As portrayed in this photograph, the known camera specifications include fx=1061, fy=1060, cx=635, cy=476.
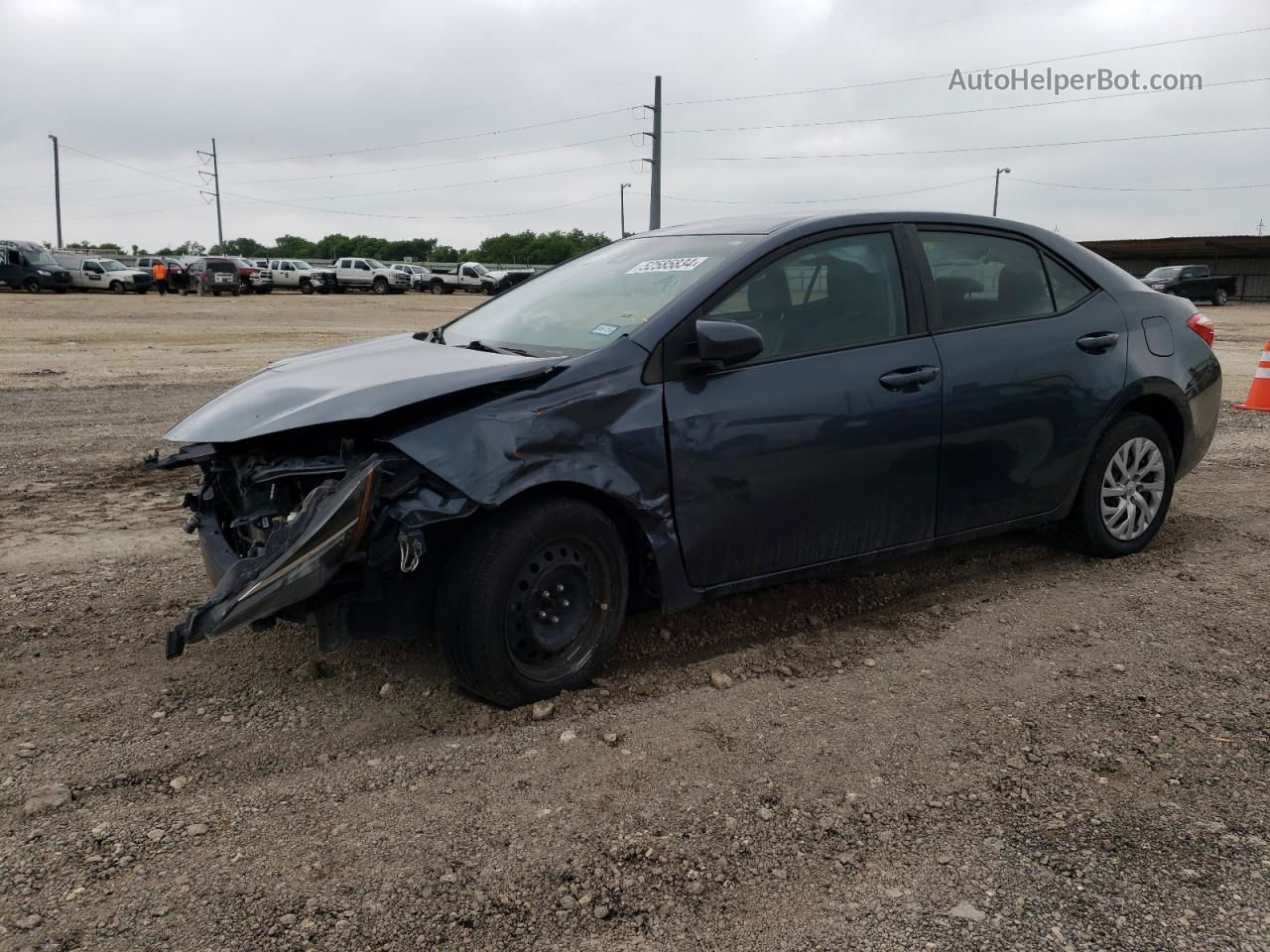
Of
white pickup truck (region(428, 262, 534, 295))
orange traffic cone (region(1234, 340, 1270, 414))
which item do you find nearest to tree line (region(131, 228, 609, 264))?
white pickup truck (region(428, 262, 534, 295))

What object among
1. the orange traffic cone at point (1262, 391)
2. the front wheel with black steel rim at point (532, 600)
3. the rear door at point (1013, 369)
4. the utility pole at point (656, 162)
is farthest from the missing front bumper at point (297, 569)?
the utility pole at point (656, 162)

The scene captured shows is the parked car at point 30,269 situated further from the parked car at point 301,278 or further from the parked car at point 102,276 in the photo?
the parked car at point 301,278

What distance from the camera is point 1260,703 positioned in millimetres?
3662

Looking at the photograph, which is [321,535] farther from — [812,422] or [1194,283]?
[1194,283]

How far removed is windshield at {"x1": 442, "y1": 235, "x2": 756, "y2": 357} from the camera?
13.1 ft

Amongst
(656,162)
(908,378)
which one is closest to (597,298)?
(908,378)

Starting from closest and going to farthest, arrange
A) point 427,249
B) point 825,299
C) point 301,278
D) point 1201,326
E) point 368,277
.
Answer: point 825,299 → point 1201,326 → point 301,278 → point 368,277 → point 427,249

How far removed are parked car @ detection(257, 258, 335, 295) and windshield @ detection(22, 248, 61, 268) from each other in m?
8.95

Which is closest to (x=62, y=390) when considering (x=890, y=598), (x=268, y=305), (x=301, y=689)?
(x=301, y=689)

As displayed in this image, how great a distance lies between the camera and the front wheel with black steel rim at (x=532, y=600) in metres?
3.37

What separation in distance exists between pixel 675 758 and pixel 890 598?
187cm

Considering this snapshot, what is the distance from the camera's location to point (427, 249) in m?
98.6

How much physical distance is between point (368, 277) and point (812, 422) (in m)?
46.7

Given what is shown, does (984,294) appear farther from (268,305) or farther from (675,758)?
(268,305)
